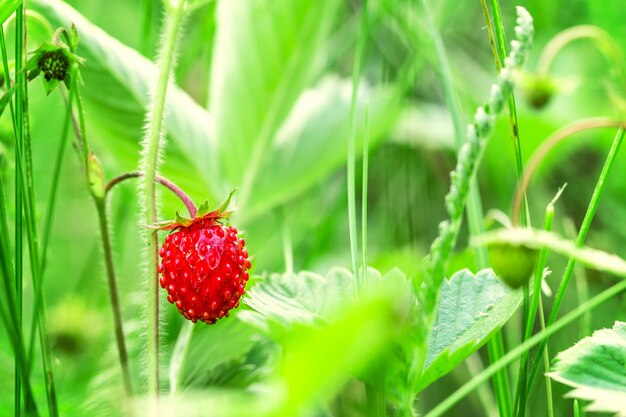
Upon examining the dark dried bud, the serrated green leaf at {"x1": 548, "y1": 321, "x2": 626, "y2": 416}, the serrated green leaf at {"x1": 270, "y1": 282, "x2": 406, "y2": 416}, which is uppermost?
the dark dried bud

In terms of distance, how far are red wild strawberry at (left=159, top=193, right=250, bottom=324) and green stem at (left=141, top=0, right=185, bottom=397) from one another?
3cm

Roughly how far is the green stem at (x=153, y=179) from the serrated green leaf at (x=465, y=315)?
0.27 m

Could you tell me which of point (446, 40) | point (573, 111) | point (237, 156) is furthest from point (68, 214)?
point (573, 111)

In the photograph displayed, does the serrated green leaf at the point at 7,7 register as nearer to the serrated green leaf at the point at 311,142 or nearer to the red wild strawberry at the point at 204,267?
the red wild strawberry at the point at 204,267

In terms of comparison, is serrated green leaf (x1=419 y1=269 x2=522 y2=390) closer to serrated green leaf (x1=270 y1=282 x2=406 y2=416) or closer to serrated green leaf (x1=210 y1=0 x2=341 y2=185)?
serrated green leaf (x1=270 y1=282 x2=406 y2=416)

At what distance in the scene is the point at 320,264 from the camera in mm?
1720

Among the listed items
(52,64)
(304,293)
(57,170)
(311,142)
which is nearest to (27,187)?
(57,170)

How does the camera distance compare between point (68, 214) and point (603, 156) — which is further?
point (603, 156)

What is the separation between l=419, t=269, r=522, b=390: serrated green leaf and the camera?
2.61ft

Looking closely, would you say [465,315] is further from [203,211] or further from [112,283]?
[112,283]

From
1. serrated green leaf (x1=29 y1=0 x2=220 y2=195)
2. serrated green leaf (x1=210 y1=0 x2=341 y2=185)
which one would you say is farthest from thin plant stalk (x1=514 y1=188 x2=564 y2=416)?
serrated green leaf (x1=210 y1=0 x2=341 y2=185)

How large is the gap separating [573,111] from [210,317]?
170 centimetres

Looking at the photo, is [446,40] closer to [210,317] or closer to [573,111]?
[573,111]

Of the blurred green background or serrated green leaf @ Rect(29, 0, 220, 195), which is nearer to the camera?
serrated green leaf @ Rect(29, 0, 220, 195)
